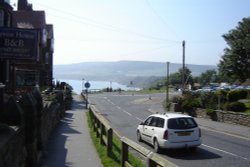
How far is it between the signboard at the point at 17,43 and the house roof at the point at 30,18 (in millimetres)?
41248

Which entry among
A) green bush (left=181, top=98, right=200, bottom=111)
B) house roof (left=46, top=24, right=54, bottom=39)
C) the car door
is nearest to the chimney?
house roof (left=46, top=24, right=54, bottom=39)

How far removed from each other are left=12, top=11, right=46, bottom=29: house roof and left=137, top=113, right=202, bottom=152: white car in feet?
138

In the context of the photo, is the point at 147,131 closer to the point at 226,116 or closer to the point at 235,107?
the point at 226,116

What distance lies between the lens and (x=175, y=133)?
1791 centimetres

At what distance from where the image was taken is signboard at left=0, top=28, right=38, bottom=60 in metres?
17.1

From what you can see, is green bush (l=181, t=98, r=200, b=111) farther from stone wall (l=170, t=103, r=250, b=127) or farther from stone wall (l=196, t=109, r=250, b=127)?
stone wall (l=196, t=109, r=250, b=127)

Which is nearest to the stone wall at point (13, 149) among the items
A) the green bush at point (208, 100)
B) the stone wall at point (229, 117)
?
the stone wall at point (229, 117)

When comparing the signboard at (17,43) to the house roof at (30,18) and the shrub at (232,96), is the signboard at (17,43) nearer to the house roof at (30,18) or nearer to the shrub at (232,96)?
the shrub at (232,96)

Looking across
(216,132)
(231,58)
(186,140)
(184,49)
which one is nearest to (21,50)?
(186,140)

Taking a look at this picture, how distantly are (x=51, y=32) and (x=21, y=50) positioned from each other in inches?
2266

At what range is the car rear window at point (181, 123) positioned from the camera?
1814 centimetres

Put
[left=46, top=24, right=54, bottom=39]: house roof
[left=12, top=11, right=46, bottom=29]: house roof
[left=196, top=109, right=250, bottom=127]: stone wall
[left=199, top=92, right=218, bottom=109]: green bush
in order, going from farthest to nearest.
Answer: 1. [left=46, top=24, right=54, bottom=39]: house roof
2. [left=12, top=11, right=46, bottom=29]: house roof
3. [left=199, top=92, right=218, bottom=109]: green bush
4. [left=196, top=109, right=250, bottom=127]: stone wall

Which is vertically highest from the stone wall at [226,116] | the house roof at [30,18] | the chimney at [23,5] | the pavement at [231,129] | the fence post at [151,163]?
the chimney at [23,5]

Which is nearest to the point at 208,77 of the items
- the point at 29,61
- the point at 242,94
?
the point at 242,94
